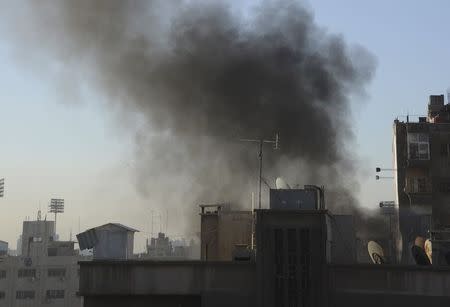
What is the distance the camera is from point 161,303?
83.3ft

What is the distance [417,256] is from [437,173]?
77.9 feet

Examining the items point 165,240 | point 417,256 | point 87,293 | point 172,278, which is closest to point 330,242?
point 417,256

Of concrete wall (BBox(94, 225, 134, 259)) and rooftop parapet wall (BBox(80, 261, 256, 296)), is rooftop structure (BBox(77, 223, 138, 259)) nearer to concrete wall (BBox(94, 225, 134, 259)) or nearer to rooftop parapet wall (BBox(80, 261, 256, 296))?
concrete wall (BBox(94, 225, 134, 259))

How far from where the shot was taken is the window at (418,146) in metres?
51.1

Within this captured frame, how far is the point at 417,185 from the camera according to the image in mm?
50750

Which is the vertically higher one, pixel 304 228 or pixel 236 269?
pixel 304 228

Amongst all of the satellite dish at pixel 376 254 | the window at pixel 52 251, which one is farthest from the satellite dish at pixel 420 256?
the window at pixel 52 251

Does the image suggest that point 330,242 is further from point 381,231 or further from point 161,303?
point 381,231

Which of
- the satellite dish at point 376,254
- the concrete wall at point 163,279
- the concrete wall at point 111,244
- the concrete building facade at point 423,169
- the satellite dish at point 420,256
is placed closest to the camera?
the concrete wall at point 163,279

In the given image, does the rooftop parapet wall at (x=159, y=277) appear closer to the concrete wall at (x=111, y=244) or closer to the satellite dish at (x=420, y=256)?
the concrete wall at (x=111, y=244)

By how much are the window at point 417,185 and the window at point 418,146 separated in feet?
6.10

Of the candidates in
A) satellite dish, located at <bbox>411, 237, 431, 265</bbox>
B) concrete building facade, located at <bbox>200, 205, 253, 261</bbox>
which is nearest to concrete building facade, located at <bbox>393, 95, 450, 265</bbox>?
satellite dish, located at <bbox>411, 237, 431, 265</bbox>

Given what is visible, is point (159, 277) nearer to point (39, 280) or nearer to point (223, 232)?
point (223, 232)

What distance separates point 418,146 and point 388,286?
1152 inches
